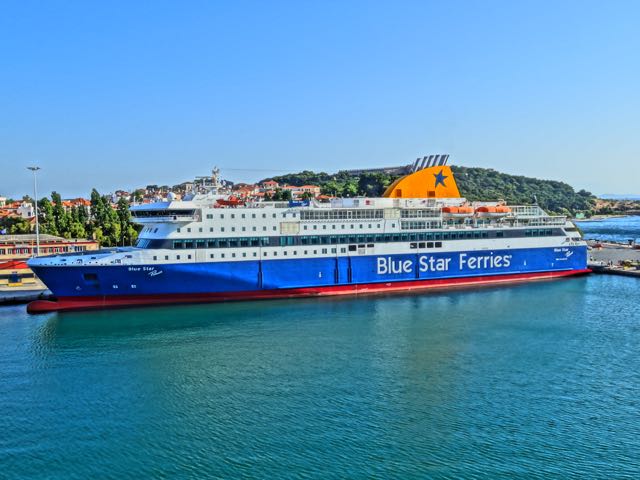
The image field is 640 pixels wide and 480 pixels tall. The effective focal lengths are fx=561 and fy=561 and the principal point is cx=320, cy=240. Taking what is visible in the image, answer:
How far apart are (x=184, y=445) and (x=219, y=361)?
245 inches

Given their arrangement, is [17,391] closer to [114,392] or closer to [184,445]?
[114,392]

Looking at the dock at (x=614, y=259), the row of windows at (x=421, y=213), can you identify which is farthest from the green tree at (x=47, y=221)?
the dock at (x=614, y=259)

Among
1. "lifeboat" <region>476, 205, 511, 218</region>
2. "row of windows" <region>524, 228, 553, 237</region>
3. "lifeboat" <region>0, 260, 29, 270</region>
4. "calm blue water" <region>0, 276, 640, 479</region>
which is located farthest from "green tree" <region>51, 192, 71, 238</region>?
"row of windows" <region>524, 228, 553, 237</region>

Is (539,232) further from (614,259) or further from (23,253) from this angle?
(23,253)

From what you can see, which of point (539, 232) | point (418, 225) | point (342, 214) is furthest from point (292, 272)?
point (539, 232)

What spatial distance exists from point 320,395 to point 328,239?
16533mm

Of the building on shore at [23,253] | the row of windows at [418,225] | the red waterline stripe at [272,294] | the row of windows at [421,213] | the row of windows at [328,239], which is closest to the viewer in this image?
the red waterline stripe at [272,294]

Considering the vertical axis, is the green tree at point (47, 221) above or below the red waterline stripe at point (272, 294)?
above

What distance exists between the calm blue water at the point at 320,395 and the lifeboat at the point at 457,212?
1032 cm

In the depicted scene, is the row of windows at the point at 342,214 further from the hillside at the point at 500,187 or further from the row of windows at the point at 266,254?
the hillside at the point at 500,187

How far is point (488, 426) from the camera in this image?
597 inches

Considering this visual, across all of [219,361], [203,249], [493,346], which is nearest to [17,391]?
[219,361]

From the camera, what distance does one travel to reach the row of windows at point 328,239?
30.3 meters

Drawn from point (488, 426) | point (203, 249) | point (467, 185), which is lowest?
point (488, 426)
